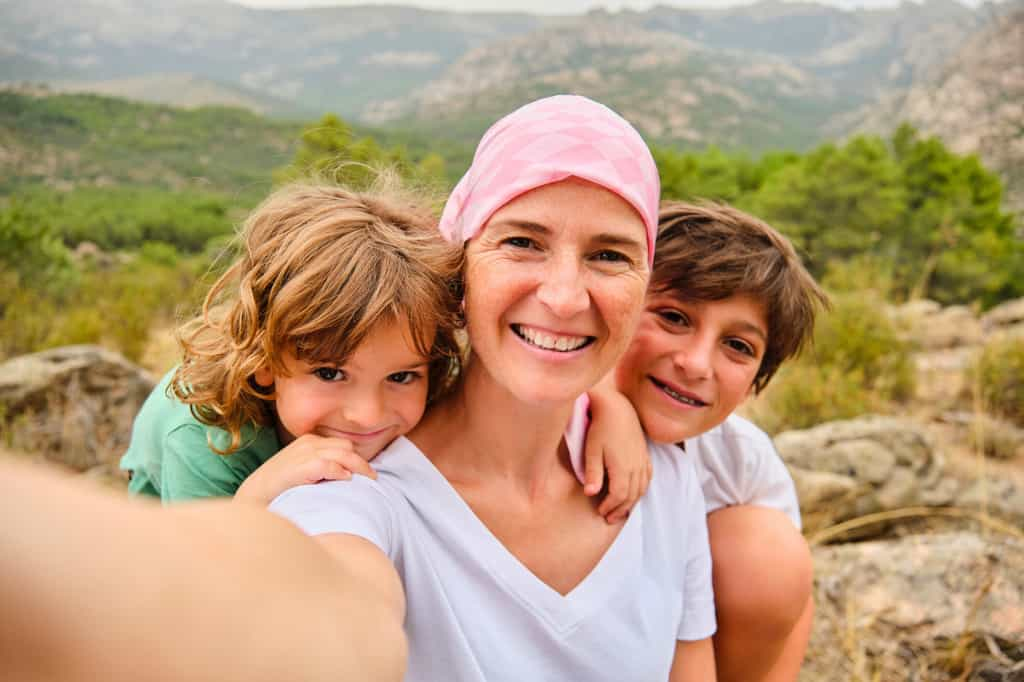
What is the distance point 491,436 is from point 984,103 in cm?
5063

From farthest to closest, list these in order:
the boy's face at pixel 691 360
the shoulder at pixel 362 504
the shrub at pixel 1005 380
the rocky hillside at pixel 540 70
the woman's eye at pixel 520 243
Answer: the rocky hillside at pixel 540 70, the shrub at pixel 1005 380, the boy's face at pixel 691 360, the woman's eye at pixel 520 243, the shoulder at pixel 362 504

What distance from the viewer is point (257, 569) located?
1.82 feet

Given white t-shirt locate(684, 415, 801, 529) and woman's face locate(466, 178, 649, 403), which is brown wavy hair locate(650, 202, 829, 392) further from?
woman's face locate(466, 178, 649, 403)

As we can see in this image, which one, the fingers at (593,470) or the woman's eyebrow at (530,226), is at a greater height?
the woman's eyebrow at (530,226)

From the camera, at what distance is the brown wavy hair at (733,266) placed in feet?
6.15

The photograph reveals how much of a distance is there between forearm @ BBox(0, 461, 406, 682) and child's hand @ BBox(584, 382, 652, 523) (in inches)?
41.4

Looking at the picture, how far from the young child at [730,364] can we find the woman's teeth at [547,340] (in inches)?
17.4

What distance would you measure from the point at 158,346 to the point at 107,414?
145 inches

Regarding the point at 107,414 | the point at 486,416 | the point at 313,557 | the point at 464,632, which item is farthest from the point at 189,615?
the point at 107,414

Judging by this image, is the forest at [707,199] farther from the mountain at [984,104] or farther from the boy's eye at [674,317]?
the mountain at [984,104]

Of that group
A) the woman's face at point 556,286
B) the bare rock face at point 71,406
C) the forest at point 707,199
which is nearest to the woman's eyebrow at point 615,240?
the woman's face at point 556,286

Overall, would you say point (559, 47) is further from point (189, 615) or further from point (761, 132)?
point (189, 615)

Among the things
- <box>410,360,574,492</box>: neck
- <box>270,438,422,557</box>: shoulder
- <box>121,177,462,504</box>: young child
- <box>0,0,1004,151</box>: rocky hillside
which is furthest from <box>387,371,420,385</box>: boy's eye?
<box>0,0,1004,151</box>: rocky hillside

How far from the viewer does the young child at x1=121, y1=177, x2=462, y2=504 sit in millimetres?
1520
